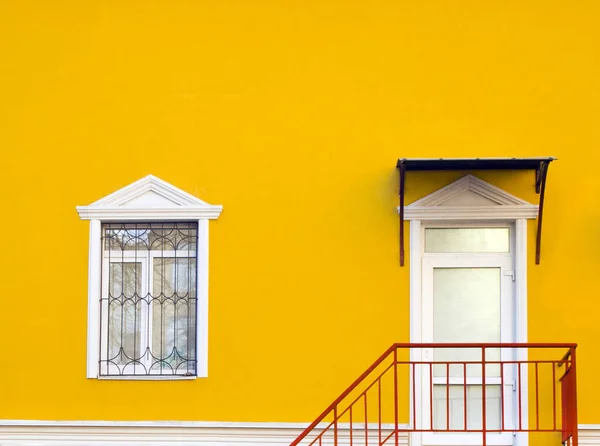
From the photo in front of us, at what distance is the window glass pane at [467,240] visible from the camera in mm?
7691

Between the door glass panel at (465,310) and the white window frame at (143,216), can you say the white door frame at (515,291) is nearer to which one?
the door glass panel at (465,310)

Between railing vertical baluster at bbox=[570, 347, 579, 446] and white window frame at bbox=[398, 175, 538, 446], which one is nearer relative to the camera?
railing vertical baluster at bbox=[570, 347, 579, 446]

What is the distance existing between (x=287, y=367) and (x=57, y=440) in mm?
1827

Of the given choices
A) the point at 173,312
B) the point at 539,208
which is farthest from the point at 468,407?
the point at 173,312

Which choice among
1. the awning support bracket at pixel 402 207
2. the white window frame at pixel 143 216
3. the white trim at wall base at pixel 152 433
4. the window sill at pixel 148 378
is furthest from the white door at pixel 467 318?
the window sill at pixel 148 378

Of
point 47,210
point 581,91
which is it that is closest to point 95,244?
point 47,210

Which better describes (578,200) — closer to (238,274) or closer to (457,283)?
(457,283)

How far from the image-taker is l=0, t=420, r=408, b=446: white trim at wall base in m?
7.58

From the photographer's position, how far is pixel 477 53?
25.1ft

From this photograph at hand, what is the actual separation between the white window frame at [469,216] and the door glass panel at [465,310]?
18cm

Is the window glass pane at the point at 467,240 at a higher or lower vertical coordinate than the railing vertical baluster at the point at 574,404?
higher

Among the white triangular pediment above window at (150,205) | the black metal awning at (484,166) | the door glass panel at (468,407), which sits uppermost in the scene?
the black metal awning at (484,166)

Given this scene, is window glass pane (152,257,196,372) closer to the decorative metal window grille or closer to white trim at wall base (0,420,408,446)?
the decorative metal window grille

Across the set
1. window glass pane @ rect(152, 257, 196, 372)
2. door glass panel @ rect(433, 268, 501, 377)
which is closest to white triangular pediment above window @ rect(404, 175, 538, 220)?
door glass panel @ rect(433, 268, 501, 377)
